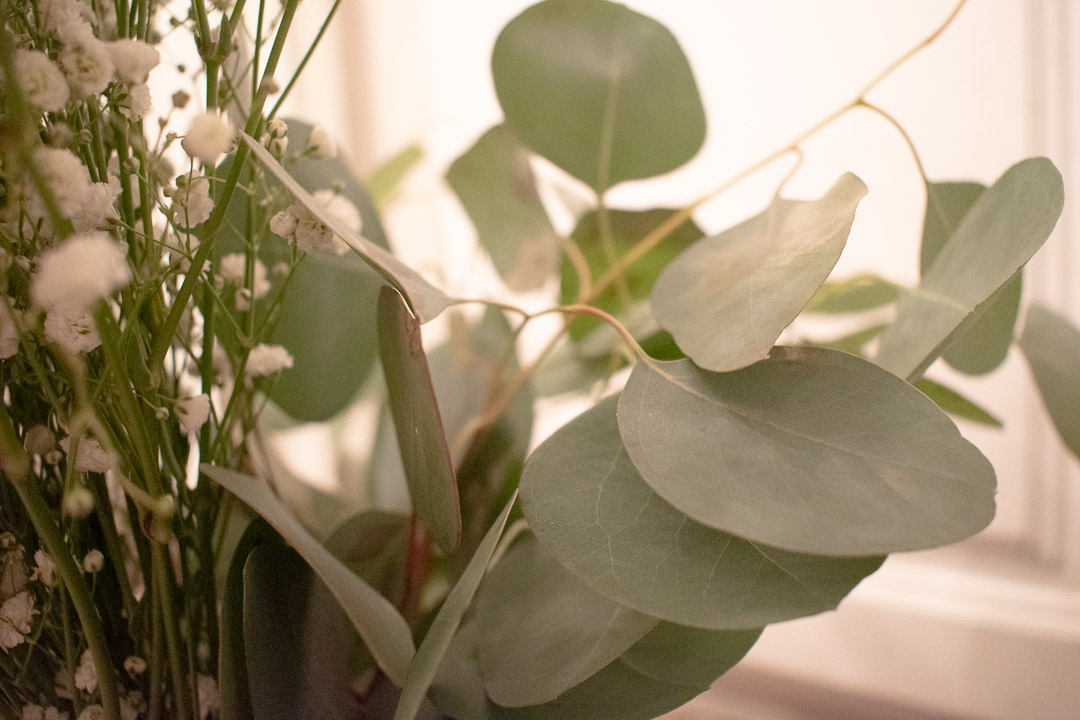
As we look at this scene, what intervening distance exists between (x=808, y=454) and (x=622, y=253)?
244 millimetres

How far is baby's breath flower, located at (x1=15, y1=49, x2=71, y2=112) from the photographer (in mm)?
171

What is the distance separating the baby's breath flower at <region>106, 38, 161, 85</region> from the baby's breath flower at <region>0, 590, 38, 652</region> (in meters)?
0.16

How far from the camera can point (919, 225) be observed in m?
0.50

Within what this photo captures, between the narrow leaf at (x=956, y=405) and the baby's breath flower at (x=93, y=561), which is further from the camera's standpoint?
the narrow leaf at (x=956, y=405)

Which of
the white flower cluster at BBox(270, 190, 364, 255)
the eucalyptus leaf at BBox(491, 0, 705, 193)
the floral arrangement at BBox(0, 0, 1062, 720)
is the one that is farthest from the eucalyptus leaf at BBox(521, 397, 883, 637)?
the eucalyptus leaf at BBox(491, 0, 705, 193)

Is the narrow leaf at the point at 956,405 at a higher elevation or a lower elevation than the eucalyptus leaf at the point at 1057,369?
lower

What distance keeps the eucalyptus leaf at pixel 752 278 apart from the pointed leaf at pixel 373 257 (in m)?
0.09

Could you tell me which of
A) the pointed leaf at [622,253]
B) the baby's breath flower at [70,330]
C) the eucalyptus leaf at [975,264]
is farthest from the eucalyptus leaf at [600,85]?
the baby's breath flower at [70,330]

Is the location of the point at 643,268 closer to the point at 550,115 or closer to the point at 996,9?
the point at 550,115

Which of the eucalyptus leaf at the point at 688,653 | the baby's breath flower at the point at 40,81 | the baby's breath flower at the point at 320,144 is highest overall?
the baby's breath flower at the point at 40,81

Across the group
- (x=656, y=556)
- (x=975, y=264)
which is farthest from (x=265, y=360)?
(x=975, y=264)

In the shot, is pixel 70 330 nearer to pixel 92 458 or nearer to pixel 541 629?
pixel 92 458

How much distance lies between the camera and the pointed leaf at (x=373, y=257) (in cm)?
20

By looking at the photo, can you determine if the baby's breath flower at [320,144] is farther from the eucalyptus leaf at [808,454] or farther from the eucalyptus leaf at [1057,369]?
the eucalyptus leaf at [1057,369]
